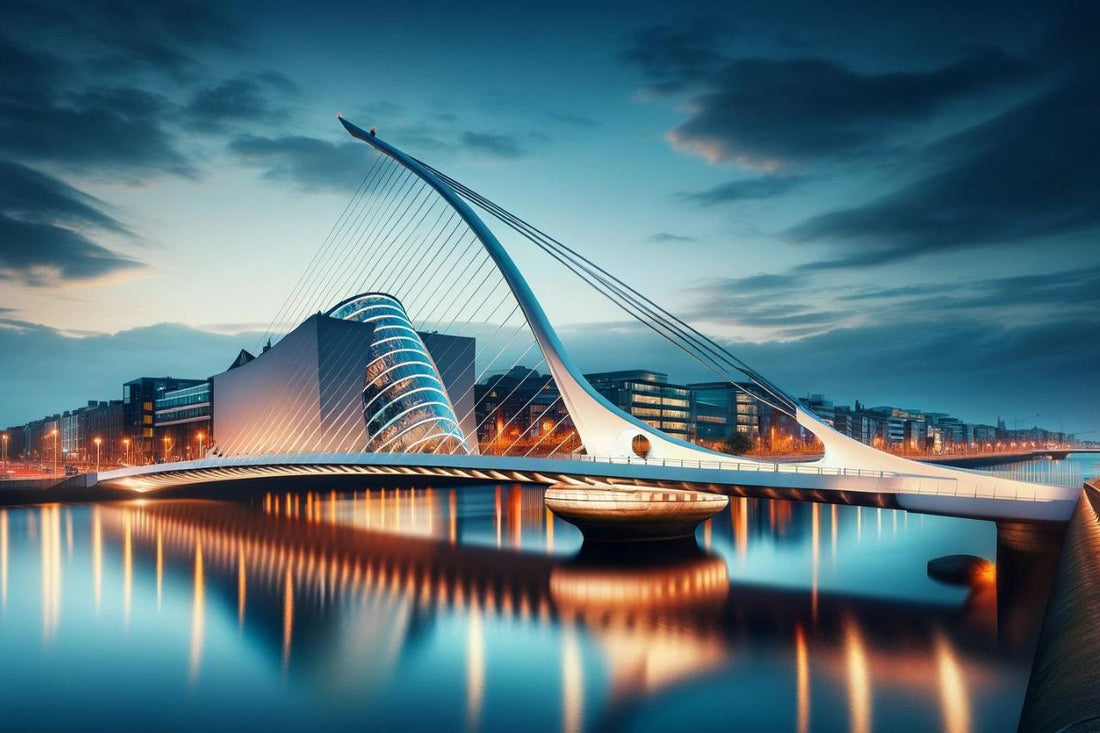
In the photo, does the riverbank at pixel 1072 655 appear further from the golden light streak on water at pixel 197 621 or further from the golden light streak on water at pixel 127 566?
the golden light streak on water at pixel 127 566

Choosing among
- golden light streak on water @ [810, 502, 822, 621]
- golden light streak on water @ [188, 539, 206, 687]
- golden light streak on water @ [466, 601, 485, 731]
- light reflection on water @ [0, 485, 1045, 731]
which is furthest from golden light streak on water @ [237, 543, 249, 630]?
golden light streak on water @ [810, 502, 822, 621]

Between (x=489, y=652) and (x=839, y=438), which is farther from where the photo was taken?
(x=839, y=438)

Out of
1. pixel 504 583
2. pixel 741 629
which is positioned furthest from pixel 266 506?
pixel 741 629

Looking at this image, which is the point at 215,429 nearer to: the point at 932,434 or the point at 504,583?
the point at 504,583

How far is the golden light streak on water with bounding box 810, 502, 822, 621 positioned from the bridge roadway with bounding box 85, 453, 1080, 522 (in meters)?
2.84

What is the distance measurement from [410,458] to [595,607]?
10.4m

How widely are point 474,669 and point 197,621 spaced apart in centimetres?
894

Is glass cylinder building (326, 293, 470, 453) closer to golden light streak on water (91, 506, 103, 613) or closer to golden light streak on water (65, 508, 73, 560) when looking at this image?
golden light streak on water (91, 506, 103, 613)

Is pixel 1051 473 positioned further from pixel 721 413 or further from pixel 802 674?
pixel 802 674

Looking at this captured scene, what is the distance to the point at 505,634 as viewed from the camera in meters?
19.8

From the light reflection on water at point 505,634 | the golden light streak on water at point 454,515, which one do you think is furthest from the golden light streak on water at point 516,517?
the golden light streak on water at point 454,515

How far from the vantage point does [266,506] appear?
54281 mm

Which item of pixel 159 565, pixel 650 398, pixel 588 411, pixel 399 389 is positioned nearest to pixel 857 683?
pixel 588 411

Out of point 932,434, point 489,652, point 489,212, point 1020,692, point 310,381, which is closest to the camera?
point 1020,692
